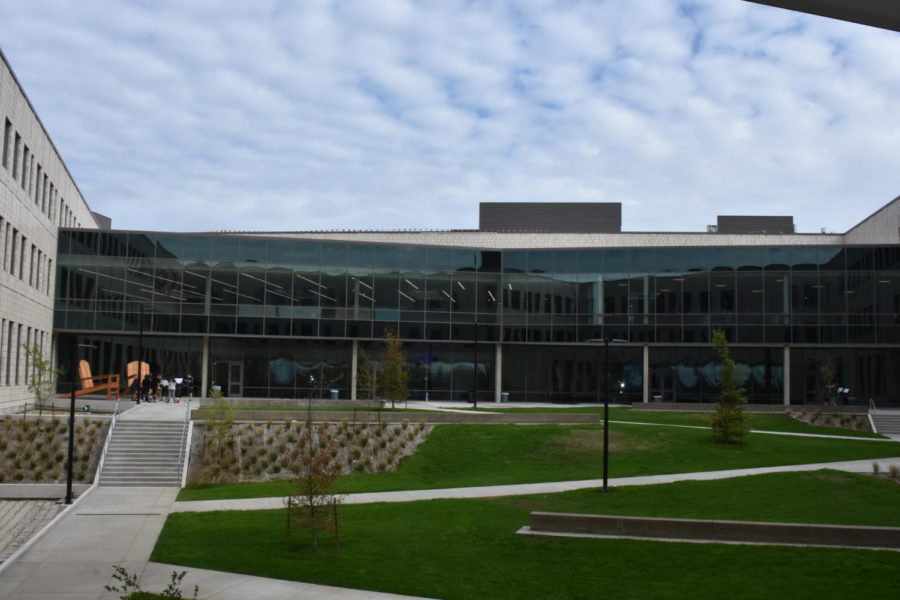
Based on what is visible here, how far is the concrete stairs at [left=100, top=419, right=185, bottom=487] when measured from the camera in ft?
95.7

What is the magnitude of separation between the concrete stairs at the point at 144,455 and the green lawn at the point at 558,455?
5.31 feet

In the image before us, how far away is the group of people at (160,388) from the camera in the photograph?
45.7m

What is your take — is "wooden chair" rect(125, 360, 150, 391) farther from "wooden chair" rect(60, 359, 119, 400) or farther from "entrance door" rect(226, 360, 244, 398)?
"entrance door" rect(226, 360, 244, 398)

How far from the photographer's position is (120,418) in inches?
1351

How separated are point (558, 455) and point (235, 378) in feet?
90.2

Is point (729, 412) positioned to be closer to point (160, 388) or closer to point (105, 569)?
point (105, 569)

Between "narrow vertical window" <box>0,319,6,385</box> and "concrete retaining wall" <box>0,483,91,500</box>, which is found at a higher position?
"narrow vertical window" <box>0,319,6,385</box>

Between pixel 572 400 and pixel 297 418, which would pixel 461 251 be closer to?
pixel 572 400

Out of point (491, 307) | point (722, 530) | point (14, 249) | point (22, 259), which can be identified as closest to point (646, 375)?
point (491, 307)

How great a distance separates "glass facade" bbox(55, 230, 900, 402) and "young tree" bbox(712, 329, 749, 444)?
18.8 m

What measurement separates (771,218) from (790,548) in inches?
2573

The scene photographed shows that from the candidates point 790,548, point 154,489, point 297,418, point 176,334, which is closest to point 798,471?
point 790,548

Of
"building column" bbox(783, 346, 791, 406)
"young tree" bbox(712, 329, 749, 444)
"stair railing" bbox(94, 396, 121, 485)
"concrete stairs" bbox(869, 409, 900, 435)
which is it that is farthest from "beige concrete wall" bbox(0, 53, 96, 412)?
"building column" bbox(783, 346, 791, 406)

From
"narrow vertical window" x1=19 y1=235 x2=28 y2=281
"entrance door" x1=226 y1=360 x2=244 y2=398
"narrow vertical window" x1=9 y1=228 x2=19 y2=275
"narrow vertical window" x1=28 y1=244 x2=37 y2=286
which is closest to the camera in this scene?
"narrow vertical window" x1=9 y1=228 x2=19 y2=275
